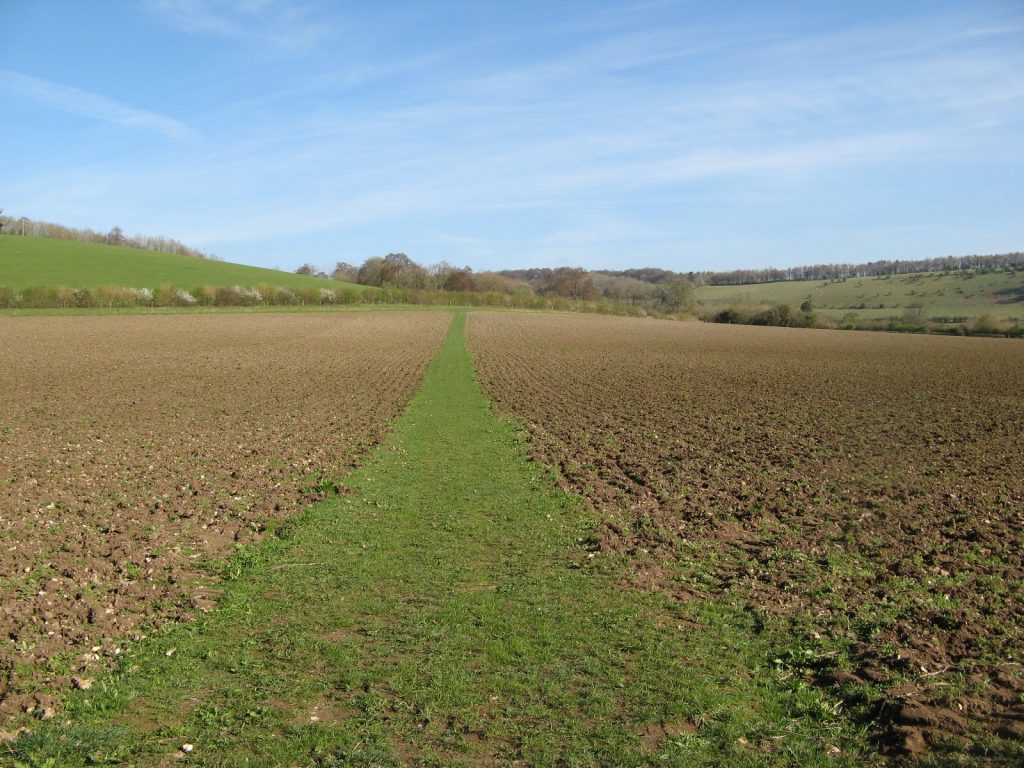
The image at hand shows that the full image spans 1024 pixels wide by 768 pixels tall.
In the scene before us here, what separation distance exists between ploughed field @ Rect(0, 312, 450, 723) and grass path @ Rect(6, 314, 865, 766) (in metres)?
0.67

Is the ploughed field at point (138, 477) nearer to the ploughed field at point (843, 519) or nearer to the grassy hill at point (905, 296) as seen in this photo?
the ploughed field at point (843, 519)

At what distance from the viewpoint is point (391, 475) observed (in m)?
14.3

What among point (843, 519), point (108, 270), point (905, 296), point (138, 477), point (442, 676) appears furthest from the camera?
point (905, 296)

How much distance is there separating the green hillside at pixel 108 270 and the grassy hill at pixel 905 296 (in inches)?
3117

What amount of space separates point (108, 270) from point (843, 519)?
106 metres

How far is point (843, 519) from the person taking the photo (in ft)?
37.4

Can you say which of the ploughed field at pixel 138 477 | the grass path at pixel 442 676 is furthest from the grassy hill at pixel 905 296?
the grass path at pixel 442 676

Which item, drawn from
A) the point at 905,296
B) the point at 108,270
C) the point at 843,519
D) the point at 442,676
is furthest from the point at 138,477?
the point at 905,296

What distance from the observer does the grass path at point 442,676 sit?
5.44m

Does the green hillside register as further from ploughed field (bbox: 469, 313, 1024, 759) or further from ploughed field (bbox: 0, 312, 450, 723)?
ploughed field (bbox: 469, 313, 1024, 759)

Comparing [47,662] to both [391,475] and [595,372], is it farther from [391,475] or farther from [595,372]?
[595,372]

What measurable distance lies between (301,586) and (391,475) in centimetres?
561

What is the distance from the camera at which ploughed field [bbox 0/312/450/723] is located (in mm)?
7332

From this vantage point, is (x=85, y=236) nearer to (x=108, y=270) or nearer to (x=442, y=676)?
(x=108, y=270)
